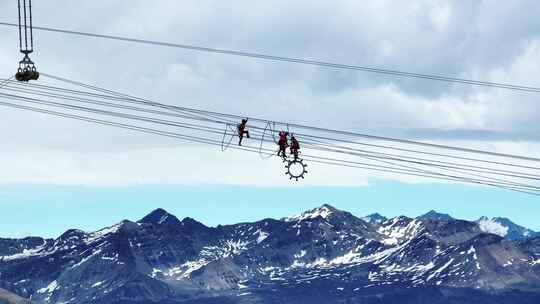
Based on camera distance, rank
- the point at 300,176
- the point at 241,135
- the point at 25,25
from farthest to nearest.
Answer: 1. the point at 241,135
2. the point at 300,176
3. the point at 25,25

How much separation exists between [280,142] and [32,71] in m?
27.1

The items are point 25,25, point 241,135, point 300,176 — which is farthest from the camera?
point 241,135

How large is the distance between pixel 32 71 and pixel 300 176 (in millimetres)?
28604

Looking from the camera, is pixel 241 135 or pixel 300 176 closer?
pixel 300 176

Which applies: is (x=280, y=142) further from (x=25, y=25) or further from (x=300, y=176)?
(x=25, y=25)

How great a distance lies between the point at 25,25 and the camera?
10375 centimetres

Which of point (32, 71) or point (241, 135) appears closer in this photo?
point (32, 71)

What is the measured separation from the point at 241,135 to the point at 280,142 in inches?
175

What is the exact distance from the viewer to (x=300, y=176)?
113500 millimetres

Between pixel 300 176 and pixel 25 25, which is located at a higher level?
pixel 25 25

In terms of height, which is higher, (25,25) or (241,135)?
(25,25)

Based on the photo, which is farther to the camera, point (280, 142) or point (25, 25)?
point (280, 142)

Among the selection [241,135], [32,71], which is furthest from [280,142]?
[32,71]

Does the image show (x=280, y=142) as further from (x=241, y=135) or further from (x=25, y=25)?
(x=25, y=25)
